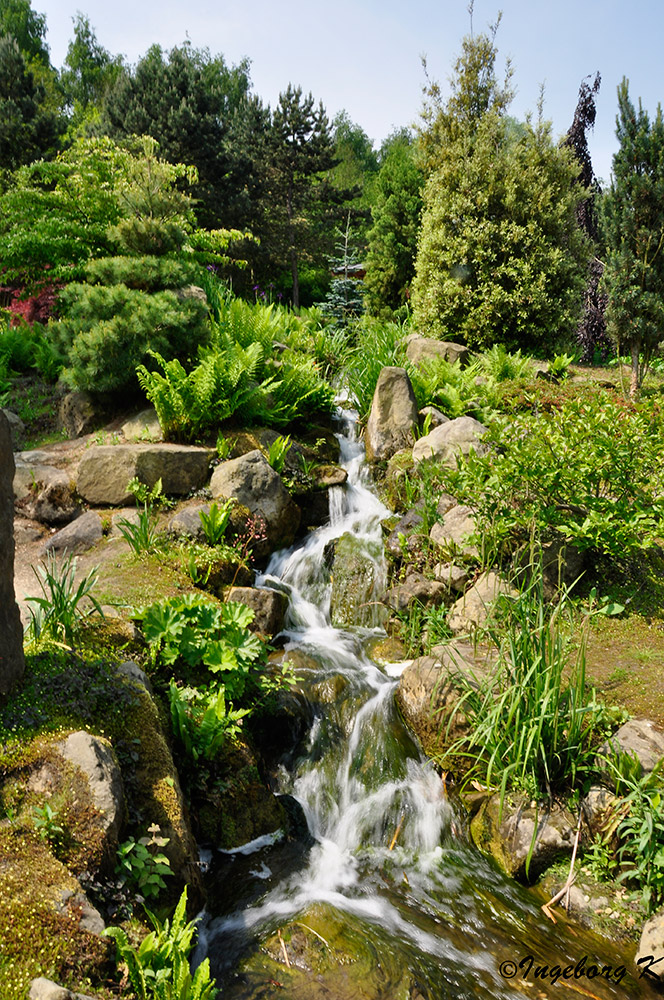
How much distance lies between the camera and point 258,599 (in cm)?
607

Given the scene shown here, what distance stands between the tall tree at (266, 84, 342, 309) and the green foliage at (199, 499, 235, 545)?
63.2 feet

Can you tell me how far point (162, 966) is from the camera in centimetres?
267

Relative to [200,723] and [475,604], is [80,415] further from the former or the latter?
[475,604]

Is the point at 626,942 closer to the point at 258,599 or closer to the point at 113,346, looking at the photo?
the point at 258,599

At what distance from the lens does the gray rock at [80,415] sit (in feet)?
29.6

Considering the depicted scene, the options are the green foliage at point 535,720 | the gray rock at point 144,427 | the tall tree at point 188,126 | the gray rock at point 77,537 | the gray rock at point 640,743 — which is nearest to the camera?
the gray rock at point 640,743

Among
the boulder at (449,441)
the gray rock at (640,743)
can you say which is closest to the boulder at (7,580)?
the gray rock at (640,743)

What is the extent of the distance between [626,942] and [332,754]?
2.30 m

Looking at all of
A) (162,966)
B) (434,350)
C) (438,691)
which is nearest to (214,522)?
(438,691)

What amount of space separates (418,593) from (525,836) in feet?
8.85

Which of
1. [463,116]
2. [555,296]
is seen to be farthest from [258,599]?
[463,116]

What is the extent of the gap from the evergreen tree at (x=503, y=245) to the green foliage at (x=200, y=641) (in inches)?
388

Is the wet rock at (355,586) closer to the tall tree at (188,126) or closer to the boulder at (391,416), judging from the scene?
the boulder at (391,416)

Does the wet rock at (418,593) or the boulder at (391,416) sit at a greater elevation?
the boulder at (391,416)
